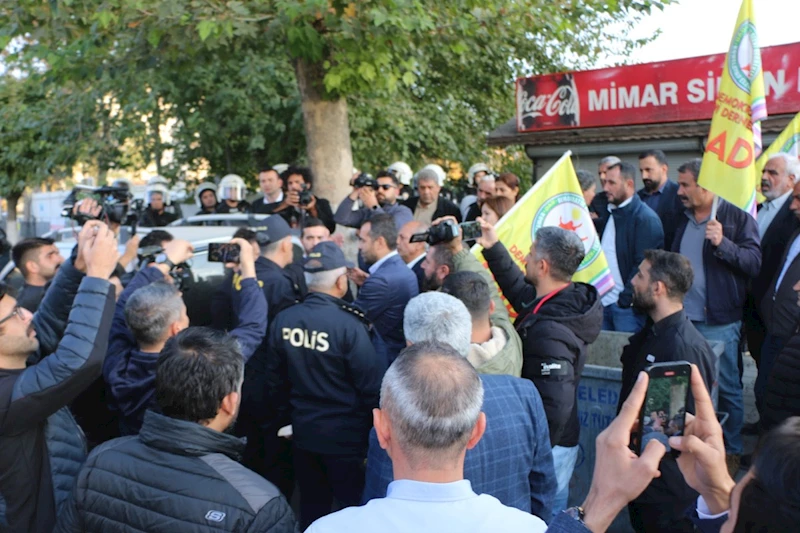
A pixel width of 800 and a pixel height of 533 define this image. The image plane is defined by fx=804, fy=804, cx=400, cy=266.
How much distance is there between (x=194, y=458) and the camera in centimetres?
246

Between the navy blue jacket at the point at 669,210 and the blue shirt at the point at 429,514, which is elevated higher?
the navy blue jacket at the point at 669,210

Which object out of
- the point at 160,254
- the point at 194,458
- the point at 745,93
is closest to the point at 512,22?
the point at 745,93

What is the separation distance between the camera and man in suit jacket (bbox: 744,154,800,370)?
6.02 metres

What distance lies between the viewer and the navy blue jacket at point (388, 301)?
16.6 feet

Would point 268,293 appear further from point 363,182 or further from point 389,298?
point 363,182

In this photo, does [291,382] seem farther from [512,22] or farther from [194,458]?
[512,22]

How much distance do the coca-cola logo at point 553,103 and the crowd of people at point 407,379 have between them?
329 centimetres

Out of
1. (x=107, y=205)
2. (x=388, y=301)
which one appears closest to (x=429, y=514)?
(x=388, y=301)

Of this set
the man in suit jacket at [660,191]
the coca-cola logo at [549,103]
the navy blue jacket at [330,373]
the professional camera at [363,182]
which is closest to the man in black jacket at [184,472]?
the navy blue jacket at [330,373]

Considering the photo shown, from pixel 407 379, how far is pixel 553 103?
899 centimetres

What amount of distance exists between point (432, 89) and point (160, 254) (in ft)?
35.5

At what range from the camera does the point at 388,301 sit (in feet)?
16.6

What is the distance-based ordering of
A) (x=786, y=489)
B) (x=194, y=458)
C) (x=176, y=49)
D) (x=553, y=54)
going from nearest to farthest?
(x=786, y=489)
(x=194, y=458)
(x=176, y=49)
(x=553, y=54)

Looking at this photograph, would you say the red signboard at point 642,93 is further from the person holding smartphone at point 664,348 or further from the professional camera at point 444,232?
the professional camera at point 444,232
